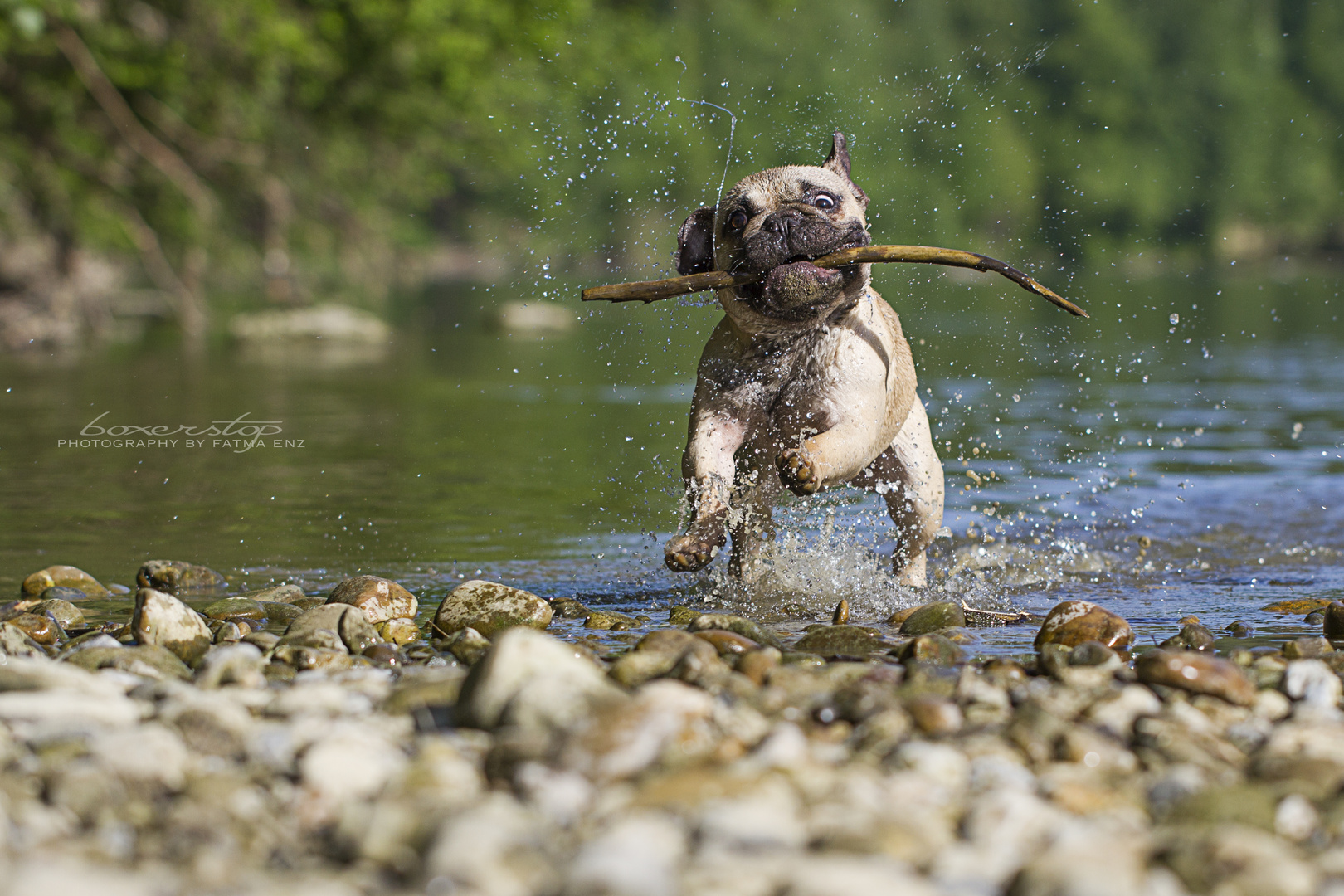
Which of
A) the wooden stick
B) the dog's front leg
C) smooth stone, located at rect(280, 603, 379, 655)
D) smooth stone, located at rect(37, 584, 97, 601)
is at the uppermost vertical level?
the wooden stick

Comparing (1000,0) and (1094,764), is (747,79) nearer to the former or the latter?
(1000,0)

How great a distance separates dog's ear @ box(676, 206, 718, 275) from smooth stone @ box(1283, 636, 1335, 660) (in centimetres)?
261

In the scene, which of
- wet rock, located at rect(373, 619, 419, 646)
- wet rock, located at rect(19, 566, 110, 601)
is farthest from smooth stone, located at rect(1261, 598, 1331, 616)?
wet rock, located at rect(19, 566, 110, 601)

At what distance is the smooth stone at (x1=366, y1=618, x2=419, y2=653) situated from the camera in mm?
4832

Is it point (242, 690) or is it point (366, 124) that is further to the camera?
point (366, 124)

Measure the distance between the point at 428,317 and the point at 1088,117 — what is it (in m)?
52.4

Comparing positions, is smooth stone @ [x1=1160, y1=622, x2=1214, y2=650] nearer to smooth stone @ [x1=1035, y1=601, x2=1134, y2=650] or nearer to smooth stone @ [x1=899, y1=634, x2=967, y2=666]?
smooth stone @ [x1=1035, y1=601, x2=1134, y2=650]

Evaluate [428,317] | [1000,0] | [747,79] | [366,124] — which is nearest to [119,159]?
[366,124]

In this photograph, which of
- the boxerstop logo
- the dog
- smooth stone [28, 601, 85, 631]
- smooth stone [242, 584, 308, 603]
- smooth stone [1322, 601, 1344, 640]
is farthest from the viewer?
the boxerstop logo

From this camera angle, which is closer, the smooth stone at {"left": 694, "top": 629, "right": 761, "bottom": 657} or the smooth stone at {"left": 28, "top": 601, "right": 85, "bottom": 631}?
the smooth stone at {"left": 694, "top": 629, "right": 761, "bottom": 657}

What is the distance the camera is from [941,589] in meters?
5.86

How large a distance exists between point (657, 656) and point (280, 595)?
2132 mm

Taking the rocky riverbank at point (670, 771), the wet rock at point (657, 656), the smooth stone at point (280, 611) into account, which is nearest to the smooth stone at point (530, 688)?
the rocky riverbank at point (670, 771)

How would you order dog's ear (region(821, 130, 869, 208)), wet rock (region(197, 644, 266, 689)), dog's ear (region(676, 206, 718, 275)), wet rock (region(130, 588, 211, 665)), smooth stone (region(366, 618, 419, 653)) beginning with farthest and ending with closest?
1. dog's ear (region(821, 130, 869, 208))
2. dog's ear (region(676, 206, 718, 275))
3. smooth stone (region(366, 618, 419, 653))
4. wet rock (region(130, 588, 211, 665))
5. wet rock (region(197, 644, 266, 689))
